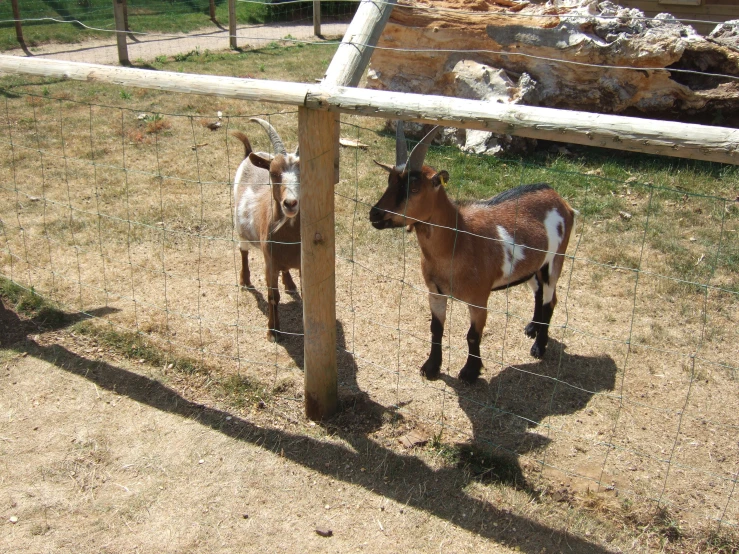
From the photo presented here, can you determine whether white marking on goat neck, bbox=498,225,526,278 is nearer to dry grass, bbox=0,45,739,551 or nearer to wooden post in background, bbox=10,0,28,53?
dry grass, bbox=0,45,739,551

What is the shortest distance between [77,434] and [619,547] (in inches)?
121

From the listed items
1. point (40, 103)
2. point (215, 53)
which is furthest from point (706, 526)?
point (215, 53)

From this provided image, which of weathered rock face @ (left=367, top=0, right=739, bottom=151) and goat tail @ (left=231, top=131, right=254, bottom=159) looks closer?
goat tail @ (left=231, top=131, right=254, bottom=159)

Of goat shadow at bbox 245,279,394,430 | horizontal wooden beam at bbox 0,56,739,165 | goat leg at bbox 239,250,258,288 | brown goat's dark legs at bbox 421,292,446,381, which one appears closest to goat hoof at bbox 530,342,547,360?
brown goat's dark legs at bbox 421,292,446,381

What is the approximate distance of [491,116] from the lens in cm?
294

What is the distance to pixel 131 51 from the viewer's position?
1327 centimetres

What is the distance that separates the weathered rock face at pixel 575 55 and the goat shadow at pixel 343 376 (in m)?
3.52

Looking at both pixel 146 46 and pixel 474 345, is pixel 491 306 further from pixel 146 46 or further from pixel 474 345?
pixel 146 46

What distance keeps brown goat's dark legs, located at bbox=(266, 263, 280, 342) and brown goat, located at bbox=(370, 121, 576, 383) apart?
1186 mm

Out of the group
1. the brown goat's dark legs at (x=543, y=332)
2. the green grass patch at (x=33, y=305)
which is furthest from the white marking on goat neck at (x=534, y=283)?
the green grass patch at (x=33, y=305)

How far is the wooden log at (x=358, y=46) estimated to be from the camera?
11.8 ft

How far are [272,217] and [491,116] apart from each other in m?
2.32

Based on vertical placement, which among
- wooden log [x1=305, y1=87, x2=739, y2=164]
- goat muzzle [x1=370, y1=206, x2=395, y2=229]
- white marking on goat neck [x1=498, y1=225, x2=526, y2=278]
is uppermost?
wooden log [x1=305, y1=87, x2=739, y2=164]

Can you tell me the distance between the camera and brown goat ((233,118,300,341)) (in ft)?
15.0
